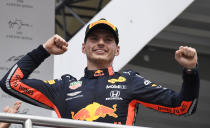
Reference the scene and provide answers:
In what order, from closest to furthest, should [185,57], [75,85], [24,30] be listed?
1. [185,57]
2. [75,85]
3. [24,30]

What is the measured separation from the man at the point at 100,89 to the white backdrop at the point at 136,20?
119 inches

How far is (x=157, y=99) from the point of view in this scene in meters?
3.32

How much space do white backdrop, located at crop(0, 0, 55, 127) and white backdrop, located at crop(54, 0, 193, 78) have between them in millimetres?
834

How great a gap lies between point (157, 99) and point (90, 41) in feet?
1.99

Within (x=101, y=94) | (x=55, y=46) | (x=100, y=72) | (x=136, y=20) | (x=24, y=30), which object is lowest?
(x=101, y=94)

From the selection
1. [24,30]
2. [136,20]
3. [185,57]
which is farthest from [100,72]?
[136,20]

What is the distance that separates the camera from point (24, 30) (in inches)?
251

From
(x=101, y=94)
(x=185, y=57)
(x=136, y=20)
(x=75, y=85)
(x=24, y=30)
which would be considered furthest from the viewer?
(x=136, y=20)

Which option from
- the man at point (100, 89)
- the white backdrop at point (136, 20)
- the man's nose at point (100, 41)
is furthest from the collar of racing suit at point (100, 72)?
the white backdrop at point (136, 20)

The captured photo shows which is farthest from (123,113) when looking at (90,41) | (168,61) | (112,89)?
(168,61)

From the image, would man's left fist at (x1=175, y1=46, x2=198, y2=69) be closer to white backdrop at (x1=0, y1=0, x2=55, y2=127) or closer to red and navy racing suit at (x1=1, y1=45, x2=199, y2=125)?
red and navy racing suit at (x1=1, y1=45, x2=199, y2=125)

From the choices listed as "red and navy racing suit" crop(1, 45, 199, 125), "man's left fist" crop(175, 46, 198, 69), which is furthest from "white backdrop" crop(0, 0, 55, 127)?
"man's left fist" crop(175, 46, 198, 69)

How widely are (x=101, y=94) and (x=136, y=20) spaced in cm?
349

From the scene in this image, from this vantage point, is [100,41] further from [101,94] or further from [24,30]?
[24,30]
